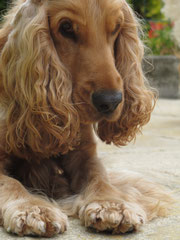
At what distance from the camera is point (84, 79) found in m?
2.37

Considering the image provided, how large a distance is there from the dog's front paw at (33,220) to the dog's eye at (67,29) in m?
0.90

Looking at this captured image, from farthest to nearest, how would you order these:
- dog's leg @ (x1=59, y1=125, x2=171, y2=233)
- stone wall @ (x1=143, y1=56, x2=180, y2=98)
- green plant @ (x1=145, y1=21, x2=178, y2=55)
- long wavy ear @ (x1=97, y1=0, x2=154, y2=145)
→ green plant @ (x1=145, y1=21, x2=178, y2=55), stone wall @ (x1=143, y1=56, x2=180, y2=98), long wavy ear @ (x1=97, y1=0, x2=154, y2=145), dog's leg @ (x1=59, y1=125, x2=171, y2=233)

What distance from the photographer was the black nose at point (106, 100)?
228 centimetres

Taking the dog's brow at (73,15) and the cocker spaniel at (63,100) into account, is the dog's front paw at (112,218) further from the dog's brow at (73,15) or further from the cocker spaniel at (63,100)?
the dog's brow at (73,15)

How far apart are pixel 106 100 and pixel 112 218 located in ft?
1.87

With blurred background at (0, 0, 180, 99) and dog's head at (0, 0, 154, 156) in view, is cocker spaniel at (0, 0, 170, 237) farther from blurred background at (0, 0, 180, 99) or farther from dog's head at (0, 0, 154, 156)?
blurred background at (0, 0, 180, 99)

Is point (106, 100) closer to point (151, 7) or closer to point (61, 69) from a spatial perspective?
point (61, 69)

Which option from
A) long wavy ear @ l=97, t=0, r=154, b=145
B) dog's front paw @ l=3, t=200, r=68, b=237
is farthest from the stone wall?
dog's front paw @ l=3, t=200, r=68, b=237

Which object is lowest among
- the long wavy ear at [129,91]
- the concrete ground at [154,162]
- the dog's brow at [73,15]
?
the concrete ground at [154,162]

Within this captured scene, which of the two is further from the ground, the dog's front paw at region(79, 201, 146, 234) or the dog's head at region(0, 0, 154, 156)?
the dog's head at region(0, 0, 154, 156)

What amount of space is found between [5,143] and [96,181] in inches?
22.3

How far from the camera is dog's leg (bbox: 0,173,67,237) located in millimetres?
2098

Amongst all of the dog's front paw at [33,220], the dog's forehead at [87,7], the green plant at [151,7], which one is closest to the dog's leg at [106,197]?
the dog's front paw at [33,220]

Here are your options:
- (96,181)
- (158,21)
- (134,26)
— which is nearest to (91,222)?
(96,181)
